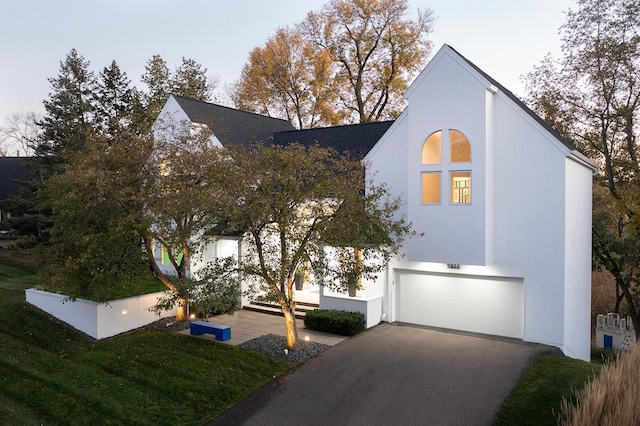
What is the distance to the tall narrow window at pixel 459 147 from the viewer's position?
13.5 metres

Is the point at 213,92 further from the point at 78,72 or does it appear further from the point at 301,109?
the point at 78,72

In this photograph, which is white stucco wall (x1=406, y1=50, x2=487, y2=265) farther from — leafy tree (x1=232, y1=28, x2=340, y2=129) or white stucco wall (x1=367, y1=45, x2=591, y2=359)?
leafy tree (x1=232, y1=28, x2=340, y2=129)

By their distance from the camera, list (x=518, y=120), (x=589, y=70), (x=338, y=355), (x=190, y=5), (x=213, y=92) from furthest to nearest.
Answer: (x=213, y=92)
(x=190, y=5)
(x=589, y=70)
(x=518, y=120)
(x=338, y=355)

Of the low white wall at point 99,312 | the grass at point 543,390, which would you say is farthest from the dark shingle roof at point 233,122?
the grass at point 543,390

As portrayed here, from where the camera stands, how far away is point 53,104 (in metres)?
24.8

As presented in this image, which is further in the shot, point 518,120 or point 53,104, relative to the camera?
point 53,104

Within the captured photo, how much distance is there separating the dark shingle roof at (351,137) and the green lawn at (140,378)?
10.2 meters

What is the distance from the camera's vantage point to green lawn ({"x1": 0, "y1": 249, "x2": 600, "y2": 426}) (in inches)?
335

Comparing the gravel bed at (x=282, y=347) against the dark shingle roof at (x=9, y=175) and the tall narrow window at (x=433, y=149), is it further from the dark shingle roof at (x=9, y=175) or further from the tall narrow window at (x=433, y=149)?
the dark shingle roof at (x=9, y=175)

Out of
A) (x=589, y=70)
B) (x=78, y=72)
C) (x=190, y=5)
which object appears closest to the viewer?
(x=589, y=70)

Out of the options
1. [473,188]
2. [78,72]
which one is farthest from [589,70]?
[78,72]

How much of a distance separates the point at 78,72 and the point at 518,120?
25.6 m

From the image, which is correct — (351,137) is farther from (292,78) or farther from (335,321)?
(292,78)

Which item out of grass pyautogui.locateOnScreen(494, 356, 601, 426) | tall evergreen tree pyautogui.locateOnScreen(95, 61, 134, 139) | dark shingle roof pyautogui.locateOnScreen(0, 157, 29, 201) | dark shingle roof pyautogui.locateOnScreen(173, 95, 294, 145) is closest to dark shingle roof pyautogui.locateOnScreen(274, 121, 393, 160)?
dark shingle roof pyautogui.locateOnScreen(173, 95, 294, 145)
